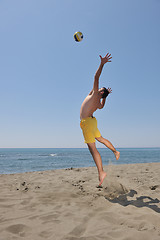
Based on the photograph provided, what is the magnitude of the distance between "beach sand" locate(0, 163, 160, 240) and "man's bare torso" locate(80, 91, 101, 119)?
2.07 m

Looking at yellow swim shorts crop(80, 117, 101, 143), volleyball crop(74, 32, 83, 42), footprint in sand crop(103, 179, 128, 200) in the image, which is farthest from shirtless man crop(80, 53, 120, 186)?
volleyball crop(74, 32, 83, 42)

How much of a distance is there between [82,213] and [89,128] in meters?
1.93

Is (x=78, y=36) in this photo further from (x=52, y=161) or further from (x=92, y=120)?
(x=52, y=161)

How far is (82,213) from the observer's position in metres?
3.09

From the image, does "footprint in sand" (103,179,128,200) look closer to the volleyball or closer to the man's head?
the man's head

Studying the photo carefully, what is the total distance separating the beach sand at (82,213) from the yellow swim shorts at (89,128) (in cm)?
142

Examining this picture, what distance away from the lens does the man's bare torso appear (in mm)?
4305

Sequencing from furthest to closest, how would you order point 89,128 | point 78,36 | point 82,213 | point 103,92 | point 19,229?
point 78,36
point 103,92
point 89,128
point 82,213
point 19,229

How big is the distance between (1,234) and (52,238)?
2.34 ft

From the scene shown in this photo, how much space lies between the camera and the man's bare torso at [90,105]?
4305mm

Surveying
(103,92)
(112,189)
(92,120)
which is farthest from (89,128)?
(112,189)

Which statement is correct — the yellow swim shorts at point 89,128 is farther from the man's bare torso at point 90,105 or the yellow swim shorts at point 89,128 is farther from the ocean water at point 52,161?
the ocean water at point 52,161

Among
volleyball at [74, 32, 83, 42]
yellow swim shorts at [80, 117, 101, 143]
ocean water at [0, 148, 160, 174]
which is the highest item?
volleyball at [74, 32, 83, 42]

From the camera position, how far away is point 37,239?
86.3 inches
